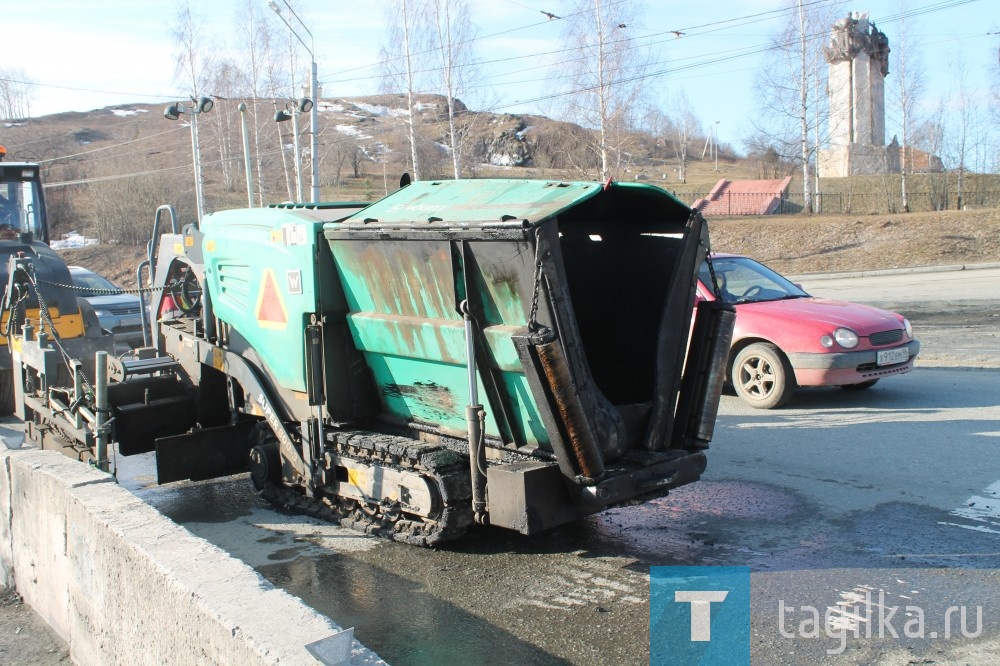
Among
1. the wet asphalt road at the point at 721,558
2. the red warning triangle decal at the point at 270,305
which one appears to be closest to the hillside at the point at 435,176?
the wet asphalt road at the point at 721,558

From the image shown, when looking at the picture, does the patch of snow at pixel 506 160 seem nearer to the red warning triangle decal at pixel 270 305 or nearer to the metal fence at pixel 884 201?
the metal fence at pixel 884 201

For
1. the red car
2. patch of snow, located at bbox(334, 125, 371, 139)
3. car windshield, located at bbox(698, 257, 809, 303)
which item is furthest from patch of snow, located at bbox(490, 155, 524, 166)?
the red car

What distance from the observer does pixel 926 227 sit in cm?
3272

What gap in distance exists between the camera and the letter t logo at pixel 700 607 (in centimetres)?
440

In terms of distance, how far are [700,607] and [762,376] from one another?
5340mm

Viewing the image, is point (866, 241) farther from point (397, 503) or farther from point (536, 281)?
point (536, 281)

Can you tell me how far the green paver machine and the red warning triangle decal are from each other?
0.02 m

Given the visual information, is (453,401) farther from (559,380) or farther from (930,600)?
(930,600)

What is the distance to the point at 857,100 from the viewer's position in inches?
2005

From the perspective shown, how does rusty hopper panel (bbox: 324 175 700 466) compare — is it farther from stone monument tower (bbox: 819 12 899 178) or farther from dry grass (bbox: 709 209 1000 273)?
stone monument tower (bbox: 819 12 899 178)

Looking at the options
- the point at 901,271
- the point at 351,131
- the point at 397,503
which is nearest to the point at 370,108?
the point at 351,131

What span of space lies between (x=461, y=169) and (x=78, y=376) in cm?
3847

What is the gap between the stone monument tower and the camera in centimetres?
4712

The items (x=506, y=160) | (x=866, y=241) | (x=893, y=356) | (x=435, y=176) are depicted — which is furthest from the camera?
(x=506, y=160)
